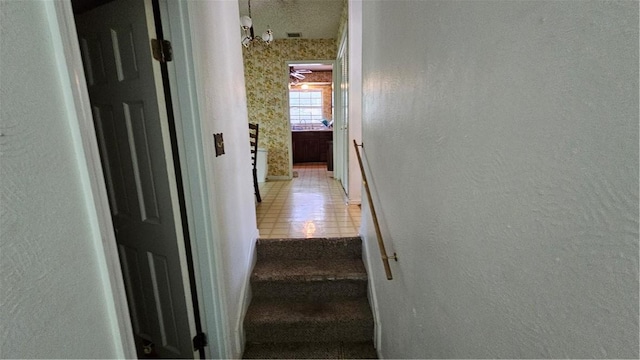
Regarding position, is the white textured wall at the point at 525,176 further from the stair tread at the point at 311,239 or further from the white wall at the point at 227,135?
the stair tread at the point at 311,239

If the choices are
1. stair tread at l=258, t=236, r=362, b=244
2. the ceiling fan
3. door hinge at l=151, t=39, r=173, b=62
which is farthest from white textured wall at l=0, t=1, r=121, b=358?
the ceiling fan

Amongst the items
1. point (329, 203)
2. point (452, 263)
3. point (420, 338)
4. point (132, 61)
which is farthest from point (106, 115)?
point (329, 203)

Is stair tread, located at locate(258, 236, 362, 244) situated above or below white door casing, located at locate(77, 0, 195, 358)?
below

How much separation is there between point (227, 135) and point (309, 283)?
126 cm

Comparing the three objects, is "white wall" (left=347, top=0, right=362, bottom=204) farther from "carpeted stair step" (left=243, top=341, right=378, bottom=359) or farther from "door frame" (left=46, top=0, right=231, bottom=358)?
"door frame" (left=46, top=0, right=231, bottom=358)

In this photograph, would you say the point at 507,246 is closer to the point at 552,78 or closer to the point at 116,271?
the point at 552,78

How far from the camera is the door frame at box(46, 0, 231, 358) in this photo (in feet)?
1.74

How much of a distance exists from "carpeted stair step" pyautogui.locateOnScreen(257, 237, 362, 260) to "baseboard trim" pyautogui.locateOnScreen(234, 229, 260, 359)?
10cm

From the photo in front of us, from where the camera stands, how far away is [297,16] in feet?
12.8

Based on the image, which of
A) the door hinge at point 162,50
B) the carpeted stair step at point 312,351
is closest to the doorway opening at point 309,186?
the carpeted stair step at point 312,351

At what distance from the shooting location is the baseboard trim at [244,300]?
1722 millimetres

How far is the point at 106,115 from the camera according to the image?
1.31 m

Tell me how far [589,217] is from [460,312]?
1.48 feet

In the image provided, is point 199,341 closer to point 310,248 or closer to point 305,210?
point 310,248
